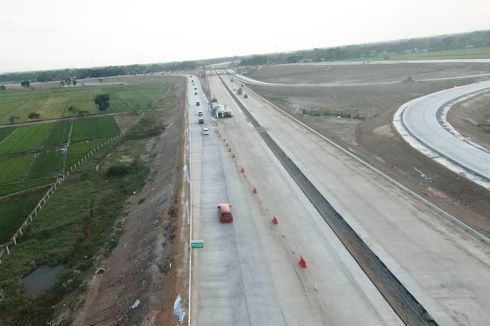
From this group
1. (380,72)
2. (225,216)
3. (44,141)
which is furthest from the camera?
(380,72)

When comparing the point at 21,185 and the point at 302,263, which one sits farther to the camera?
the point at 21,185

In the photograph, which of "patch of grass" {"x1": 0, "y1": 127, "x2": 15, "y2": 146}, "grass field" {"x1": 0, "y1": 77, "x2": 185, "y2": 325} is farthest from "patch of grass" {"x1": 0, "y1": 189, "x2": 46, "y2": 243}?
"patch of grass" {"x1": 0, "y1": 127, "x2": 15, "y2": 146}

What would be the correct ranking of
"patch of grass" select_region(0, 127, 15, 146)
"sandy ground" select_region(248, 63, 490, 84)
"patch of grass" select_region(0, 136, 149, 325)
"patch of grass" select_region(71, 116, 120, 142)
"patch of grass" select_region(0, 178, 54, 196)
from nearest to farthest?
"patch of grass" select_region(0, 136, 149, 325), "patch of grass" select_region(0, 178, 54, 196), "patch of grass" select_region(71, 116, 120, 142), "patch of grass" select_region(0, 127, 15, 146), "sandy ground" select_region(248, 63, 490, 84)

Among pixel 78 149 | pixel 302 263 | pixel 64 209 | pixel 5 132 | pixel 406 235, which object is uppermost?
pixel 5 132

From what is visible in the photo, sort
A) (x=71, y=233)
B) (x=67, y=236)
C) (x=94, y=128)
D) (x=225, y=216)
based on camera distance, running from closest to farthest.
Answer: (x=225, y=216), (x=67, y=236), (x=71, y=233), (x=94, y=128)

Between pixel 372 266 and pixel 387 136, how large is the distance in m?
31.7

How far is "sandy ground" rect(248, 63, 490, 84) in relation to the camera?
4245 inches

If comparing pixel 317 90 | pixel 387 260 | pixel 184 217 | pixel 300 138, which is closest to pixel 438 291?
pixel 387 260

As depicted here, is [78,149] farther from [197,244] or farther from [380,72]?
[380,72]

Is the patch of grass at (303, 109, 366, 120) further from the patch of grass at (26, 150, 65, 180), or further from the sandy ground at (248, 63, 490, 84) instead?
the sandy ground at (248, 63, 490, 84)

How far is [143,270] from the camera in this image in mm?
24781

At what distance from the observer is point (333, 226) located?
2772 cm

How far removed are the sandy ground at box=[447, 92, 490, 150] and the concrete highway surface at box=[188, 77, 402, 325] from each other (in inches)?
1119

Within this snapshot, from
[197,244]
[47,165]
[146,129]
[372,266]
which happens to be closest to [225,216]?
[197,244]
